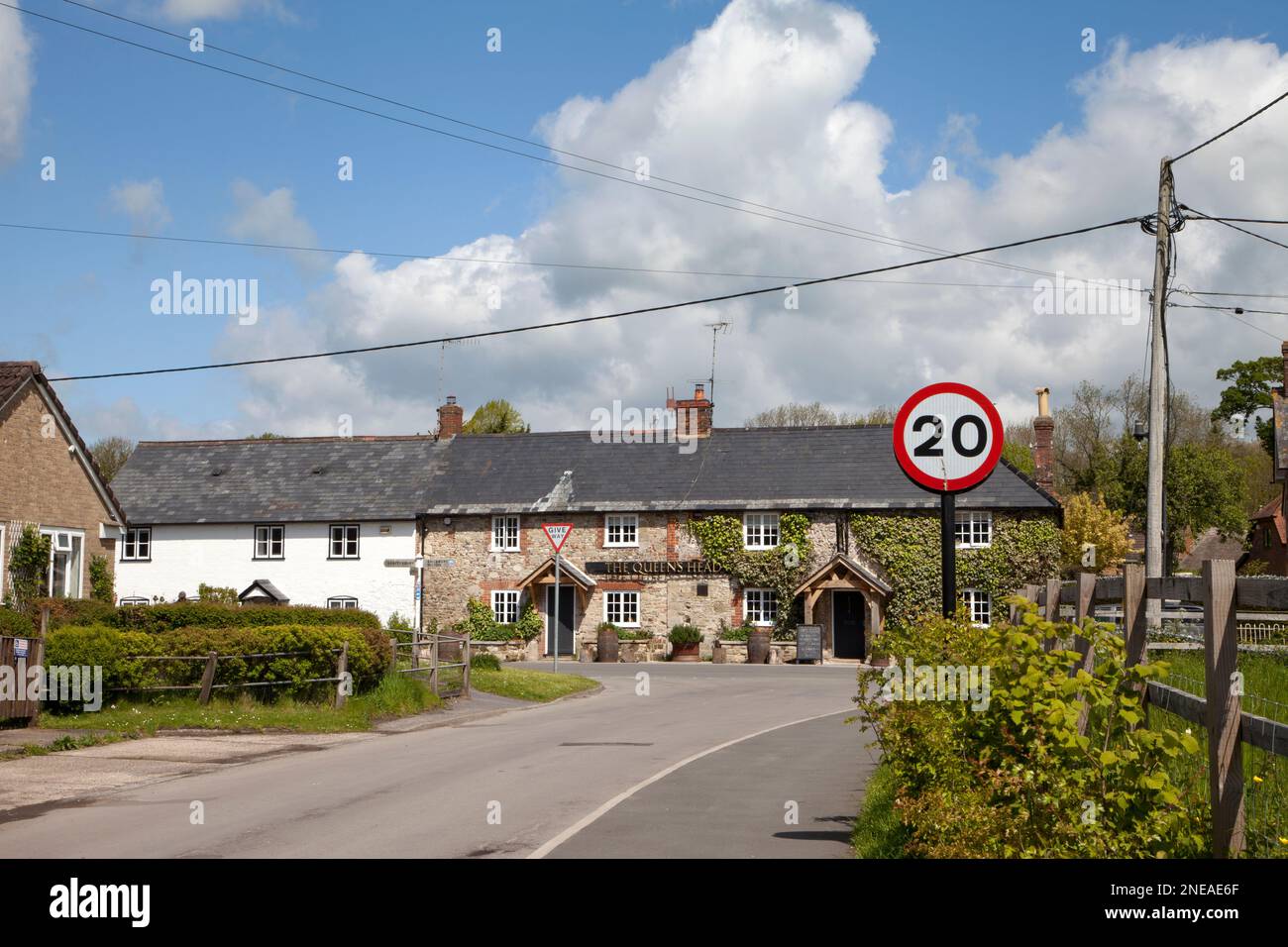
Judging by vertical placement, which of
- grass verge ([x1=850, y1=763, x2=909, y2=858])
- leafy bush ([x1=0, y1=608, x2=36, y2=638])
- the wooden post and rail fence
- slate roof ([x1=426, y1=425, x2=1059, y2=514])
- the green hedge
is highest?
slate roof ([x1=426, y1=425, x2=1059, y2=514])

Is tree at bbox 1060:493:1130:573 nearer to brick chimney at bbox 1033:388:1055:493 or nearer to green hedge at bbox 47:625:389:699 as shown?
brick chimney at bbox 1033:388:1055:493

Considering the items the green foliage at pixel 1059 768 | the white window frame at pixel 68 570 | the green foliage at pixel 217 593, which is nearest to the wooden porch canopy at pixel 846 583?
the green foliage at pixel 217 593

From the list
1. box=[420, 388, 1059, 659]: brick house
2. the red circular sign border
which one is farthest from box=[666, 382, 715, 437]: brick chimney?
the red circular sign border

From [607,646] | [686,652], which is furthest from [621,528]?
[686,652]

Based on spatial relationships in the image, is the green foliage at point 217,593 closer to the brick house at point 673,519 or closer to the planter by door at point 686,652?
the brick house at point 673,519

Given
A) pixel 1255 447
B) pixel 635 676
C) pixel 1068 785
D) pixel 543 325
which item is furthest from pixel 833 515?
pixel 1255 447

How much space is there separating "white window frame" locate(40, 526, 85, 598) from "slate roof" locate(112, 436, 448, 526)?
56.6 feet

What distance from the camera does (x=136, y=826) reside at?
10422 millimetres

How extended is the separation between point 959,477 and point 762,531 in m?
36.6

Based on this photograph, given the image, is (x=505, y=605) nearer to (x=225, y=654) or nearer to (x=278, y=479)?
(x=278, y=479)

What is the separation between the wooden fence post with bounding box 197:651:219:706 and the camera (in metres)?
19.8

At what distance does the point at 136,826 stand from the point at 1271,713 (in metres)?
8.65

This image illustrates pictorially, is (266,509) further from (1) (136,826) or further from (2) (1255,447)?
(2) (1255,447)
